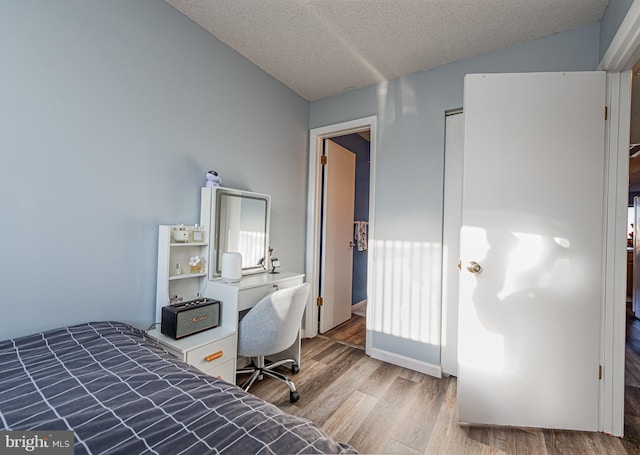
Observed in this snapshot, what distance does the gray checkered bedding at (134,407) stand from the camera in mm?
667

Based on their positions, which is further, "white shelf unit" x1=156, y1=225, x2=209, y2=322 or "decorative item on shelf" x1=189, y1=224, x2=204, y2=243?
"decorative item on shelf" x1=189, y1=224, x2=204, y2=243

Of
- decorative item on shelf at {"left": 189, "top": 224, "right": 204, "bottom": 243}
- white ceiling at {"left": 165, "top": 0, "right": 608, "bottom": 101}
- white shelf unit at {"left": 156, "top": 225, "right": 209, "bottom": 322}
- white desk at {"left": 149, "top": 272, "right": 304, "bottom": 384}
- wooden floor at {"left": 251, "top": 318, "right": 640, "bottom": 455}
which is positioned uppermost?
white ceiling at {"left": 165, "top": 0, "right": 608, "bottom": 101}

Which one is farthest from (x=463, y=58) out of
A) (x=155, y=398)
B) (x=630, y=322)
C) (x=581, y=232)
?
(x=630, y=322)

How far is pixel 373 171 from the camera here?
101 inches

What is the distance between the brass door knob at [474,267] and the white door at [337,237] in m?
1.64

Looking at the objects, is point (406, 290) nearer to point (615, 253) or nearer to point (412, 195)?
point (412, 195)

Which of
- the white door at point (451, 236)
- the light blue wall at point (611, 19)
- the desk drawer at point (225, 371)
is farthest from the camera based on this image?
the white door at point (451, 236)

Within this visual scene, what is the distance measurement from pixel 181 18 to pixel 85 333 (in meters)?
1.95

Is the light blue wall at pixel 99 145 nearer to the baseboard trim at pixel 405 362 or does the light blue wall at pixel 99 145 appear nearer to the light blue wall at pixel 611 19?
the baseboard trim at pixel 405 362

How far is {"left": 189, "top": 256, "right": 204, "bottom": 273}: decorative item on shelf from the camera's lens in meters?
1.84

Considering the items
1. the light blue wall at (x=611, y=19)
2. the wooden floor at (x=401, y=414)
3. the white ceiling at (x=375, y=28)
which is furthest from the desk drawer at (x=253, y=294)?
the light blue wall at (x=611, y=19)

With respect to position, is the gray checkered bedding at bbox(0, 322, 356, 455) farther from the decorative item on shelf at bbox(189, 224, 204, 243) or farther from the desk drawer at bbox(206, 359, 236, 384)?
the decorative item on shelf at bbox(189, 224, 204, 243)

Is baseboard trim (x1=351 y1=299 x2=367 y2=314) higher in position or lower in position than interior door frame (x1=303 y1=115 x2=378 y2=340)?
lower

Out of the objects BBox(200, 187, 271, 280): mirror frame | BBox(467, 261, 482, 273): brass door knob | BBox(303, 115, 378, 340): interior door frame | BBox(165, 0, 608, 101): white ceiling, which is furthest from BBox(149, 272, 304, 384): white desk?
BBox(165, 0, 608, 101): white ceiling
